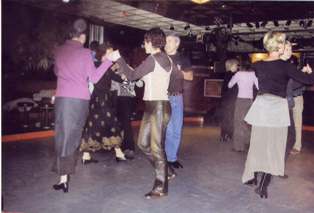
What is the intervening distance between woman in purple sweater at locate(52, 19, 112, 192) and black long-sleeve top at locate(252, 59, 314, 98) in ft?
5.07

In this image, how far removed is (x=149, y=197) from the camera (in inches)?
133

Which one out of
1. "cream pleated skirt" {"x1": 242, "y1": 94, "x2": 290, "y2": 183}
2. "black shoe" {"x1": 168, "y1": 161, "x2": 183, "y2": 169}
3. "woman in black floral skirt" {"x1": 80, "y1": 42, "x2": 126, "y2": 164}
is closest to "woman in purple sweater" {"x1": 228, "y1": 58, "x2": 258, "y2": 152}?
"black shoe" {"x1": 168, "y1": 161, "x2": 183, "y2": 169}

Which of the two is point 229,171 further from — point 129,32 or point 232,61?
point 129,32

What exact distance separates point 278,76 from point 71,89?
195cm

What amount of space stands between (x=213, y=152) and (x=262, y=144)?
2444 millimetres

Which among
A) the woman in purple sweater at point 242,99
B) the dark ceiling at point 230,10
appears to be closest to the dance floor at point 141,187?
the woman in purple sweater at point 242,99

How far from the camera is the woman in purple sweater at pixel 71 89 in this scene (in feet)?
11.0

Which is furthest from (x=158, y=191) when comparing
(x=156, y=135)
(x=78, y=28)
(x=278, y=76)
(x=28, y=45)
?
(x=28, y=45)

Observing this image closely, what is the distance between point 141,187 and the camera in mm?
3773

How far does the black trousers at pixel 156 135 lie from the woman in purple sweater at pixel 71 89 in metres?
0.59

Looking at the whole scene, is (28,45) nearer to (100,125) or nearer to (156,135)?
(100,125)

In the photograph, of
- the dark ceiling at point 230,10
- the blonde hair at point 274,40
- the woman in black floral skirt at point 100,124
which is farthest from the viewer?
the dark ceiling at point 230,10

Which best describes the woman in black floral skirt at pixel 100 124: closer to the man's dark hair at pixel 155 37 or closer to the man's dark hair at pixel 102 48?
the man's dark hair at pixel 102 48

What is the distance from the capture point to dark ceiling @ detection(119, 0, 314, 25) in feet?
32.1
